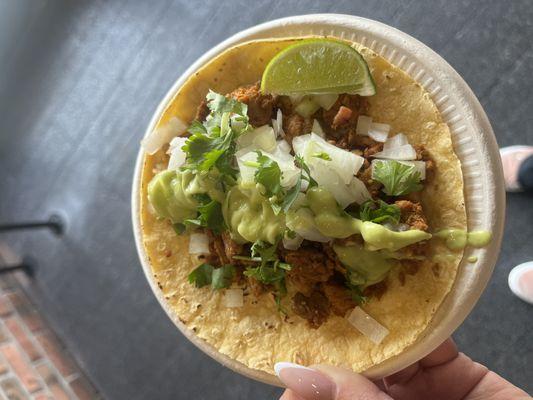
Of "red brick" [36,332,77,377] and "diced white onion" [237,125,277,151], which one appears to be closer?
"diced white onion" [237,125,277,151]

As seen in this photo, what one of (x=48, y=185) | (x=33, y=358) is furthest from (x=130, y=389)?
(x=48, y=185)

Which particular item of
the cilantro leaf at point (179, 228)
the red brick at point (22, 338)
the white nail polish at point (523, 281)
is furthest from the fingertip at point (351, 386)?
the red brick at point (22, 338)

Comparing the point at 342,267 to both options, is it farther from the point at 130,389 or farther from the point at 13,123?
the point at 13,123

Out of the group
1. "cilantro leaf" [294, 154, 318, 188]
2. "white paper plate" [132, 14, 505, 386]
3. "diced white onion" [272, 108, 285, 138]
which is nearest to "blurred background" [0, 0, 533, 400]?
"white paper plate" [132, 14, 505, 386]

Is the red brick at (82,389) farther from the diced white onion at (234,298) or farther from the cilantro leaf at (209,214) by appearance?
the cilantro leaf at (209,214)

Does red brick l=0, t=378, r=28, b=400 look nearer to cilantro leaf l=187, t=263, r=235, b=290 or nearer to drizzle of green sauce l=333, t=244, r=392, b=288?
cilantro leaf l=187, t=263, r=235, b=290

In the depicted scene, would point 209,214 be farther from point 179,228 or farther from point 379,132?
point 379,132

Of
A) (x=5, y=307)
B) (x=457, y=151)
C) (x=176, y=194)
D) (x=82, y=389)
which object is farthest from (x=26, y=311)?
(x=457, y=151)
